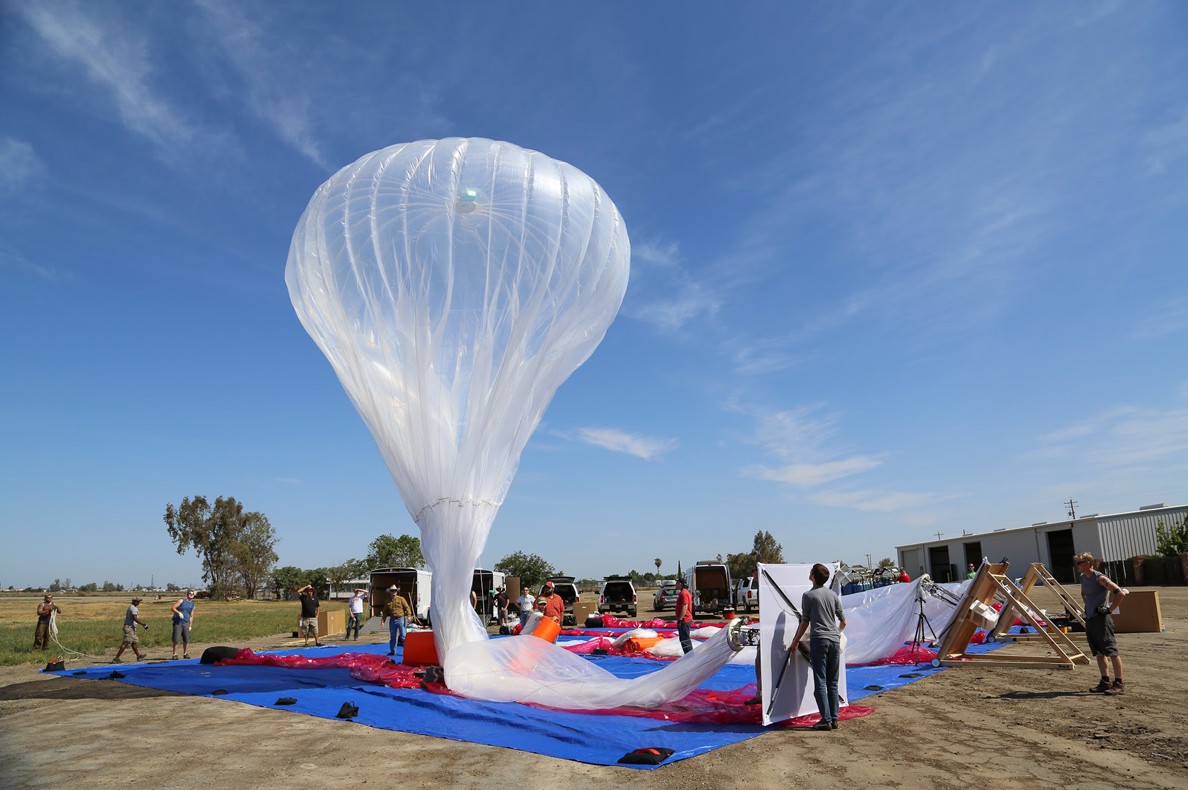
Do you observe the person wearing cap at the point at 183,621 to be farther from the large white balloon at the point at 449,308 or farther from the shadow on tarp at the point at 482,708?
the large white balloon at the point at 449,308

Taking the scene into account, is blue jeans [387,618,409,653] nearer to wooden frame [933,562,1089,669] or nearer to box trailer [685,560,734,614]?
wooden frame [933,562,1089,669]

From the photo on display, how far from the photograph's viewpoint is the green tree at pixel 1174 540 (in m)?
38.7

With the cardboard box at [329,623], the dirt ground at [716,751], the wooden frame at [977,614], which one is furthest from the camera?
the cardboard box at [329,623]

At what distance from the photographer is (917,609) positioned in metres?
12.5

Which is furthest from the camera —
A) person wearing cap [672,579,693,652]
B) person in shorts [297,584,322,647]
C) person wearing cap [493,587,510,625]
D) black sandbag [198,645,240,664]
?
person wearing cap [493,587,510,625]

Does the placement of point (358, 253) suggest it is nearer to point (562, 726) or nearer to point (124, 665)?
point (562, 726)

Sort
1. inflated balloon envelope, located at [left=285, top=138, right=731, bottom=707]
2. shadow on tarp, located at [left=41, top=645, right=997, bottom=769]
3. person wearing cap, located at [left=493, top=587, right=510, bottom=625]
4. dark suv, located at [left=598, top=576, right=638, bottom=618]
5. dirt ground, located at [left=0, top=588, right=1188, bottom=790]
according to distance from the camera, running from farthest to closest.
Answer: dark suv, located at [left=598, top=576, right=638, bottom=618]
person wearing cap, located at [left=493, top=587, right=510, bottom=625]
inflated balloon envelope, located at [left=285, top=138, right=731, bottom=707]
shadow on tarp, located at [left=41, top=645, right=997, bottom=769]
dirt ground, located at [left=0, top=588, right=1188, bottom=790]

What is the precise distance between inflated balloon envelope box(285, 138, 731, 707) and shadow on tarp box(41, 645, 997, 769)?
94 centimetres

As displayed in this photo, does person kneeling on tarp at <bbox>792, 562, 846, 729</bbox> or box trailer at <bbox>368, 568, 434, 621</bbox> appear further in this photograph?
box trailer at <bbox>368, 568, 434, 621</bbox>

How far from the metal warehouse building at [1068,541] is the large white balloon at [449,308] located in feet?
130

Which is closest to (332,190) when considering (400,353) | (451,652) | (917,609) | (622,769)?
(400,353)

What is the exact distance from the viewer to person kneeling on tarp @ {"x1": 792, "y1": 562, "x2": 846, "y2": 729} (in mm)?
6926

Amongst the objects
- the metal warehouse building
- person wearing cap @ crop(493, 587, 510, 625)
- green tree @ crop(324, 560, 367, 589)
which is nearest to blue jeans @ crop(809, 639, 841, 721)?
person wearing cap @ crop(493, 587, 510, 625)

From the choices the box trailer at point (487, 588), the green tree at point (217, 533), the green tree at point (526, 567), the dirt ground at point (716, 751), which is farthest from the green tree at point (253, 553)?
the dirt ground at point (716, 751)
